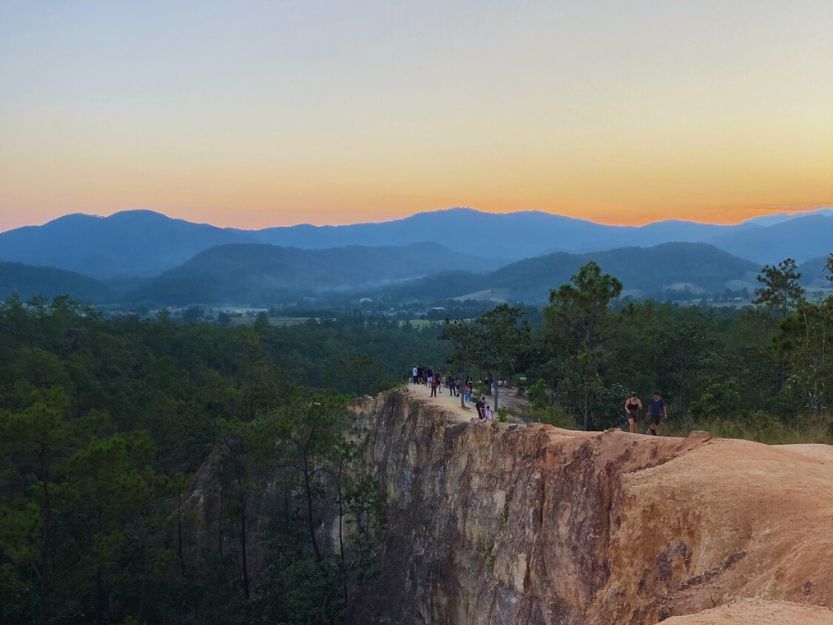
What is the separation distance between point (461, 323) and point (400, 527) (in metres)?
9.71

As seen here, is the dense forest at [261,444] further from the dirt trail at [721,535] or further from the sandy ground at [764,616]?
the sandy ground at [764,616]

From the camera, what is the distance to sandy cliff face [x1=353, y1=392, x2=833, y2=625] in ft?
31.9

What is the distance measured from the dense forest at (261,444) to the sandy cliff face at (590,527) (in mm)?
2881

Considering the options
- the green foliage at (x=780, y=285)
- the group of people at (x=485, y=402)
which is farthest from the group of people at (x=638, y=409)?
the green foliage at (x=780, y=285)

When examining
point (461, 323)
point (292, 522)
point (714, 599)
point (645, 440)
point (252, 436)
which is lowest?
point (292, 522)

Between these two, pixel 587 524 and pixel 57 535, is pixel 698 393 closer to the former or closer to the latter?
pixel 587 524

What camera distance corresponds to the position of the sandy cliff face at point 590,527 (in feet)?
31.9

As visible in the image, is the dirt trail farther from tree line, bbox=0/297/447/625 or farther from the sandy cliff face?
tree line, bbox=0/297/447/625

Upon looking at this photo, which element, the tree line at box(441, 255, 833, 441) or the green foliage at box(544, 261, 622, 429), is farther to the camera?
the green foliage at box(544, 261, 622, 429)

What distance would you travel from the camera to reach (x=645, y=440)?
15.2 metres

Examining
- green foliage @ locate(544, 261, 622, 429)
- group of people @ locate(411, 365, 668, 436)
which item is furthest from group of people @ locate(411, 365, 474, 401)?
green foliage @ locate(544, 261, 622, 429)

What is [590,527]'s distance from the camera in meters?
15.7

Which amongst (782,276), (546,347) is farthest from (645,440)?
(782,276)

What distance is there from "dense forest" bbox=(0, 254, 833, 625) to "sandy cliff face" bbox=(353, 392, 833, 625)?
2.88 m
